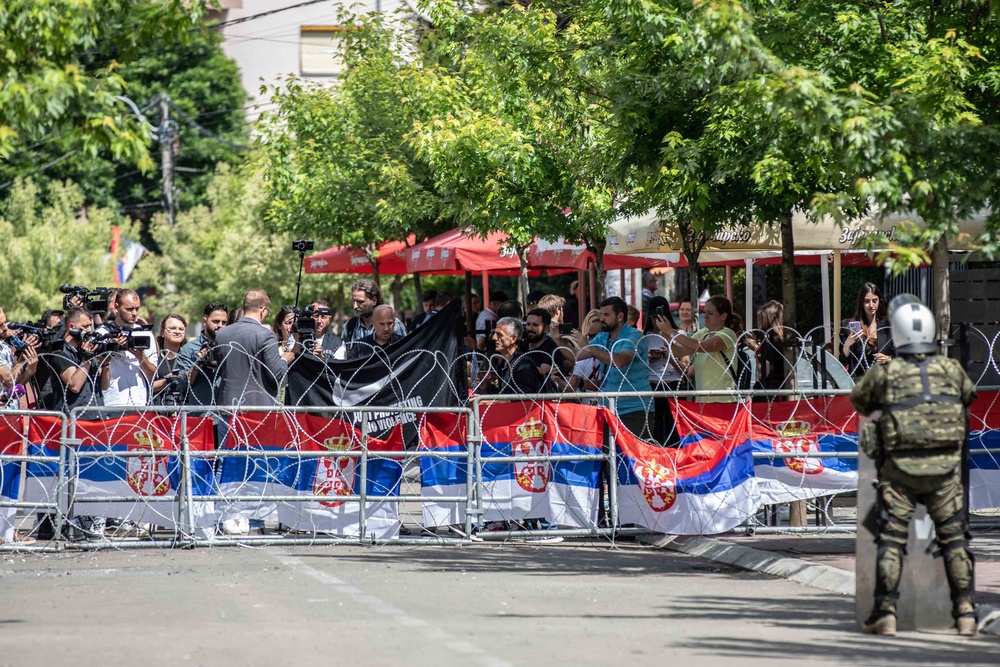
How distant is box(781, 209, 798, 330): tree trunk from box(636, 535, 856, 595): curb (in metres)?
2.44

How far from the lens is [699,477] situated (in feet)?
40.8

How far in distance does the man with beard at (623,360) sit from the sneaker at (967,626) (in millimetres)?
4559

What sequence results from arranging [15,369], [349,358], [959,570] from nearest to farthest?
1. [959,570]
2. [349,358]
3. [15,369]

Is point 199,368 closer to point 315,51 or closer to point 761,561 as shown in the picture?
point 761,561

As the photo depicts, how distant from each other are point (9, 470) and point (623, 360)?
5003mm

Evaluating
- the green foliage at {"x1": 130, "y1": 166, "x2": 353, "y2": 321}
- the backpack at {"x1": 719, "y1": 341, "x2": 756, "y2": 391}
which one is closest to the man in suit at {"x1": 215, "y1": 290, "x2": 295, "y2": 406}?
the backpack at {"x1": 719, "y1": 341, "x2": 756, "y2": 391}

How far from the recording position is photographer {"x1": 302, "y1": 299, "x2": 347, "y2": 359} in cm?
1394

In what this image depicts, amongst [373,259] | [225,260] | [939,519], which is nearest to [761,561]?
[939,519]

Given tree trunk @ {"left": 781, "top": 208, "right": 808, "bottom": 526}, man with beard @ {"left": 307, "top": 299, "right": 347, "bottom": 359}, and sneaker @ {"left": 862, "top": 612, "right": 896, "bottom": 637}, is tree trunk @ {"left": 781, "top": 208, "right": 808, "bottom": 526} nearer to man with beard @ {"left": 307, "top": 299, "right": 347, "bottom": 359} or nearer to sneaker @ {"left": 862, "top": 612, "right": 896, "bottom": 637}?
man with beard @ {"left": 307, "top": 299, "right": 347, "bottom": 359}

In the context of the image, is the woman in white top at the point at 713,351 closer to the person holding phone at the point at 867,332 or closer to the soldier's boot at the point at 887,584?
the person holding phone at the point at 867,332

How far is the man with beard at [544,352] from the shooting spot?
44.7ft

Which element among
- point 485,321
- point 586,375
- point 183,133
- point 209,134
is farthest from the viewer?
point 183,133

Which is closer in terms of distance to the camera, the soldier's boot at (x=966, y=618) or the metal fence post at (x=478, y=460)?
the soldier's boot at (x=966, y=618)

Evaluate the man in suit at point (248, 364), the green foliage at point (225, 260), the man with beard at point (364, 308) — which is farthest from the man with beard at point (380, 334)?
the green foliage at point (225, 260)
